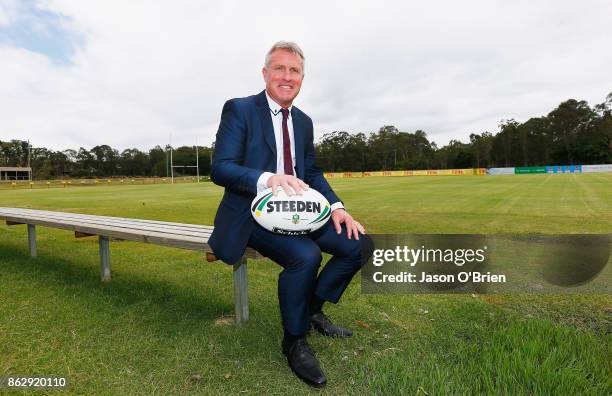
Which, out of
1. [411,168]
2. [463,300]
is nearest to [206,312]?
[463,300]

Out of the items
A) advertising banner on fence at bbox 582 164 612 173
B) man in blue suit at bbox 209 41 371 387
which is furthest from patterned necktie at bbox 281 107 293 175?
advertising banner on fence at bbox 582 164 612 173

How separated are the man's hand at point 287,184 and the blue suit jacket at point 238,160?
23 centimetres

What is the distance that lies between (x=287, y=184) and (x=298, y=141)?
28.8 inches

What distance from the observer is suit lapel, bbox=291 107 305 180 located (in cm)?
310

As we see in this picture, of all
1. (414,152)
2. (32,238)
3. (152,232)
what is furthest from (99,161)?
(152,232)

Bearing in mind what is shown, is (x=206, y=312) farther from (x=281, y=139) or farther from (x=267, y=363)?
(x=281, y=139)

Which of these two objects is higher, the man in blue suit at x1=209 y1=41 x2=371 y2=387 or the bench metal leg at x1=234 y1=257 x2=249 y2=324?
the man in blue suit at x1=209 y1=41 x2=371 y2=387

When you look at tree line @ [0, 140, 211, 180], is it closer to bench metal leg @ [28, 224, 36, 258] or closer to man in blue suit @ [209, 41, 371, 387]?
bench metal leg @ [28, 224, 36, 258]

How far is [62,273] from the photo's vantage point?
5.18 metres

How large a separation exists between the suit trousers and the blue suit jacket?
0.49ft

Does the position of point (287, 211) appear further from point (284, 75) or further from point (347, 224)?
point (284, 75)

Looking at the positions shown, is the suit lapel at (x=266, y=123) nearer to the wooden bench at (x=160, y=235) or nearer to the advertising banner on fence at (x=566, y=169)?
the wooden bench at (x=160, y=235)

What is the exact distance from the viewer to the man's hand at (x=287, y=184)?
245 centimetres

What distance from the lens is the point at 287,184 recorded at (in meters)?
2.47
